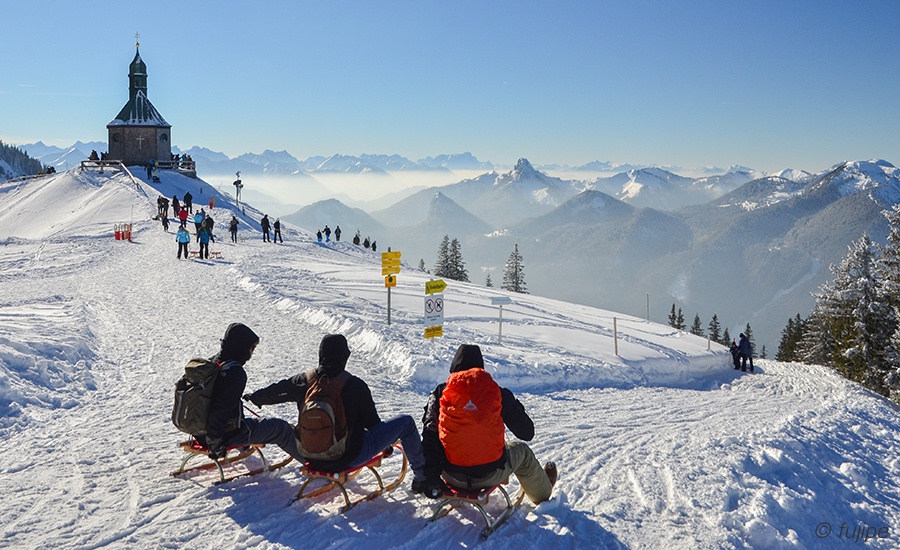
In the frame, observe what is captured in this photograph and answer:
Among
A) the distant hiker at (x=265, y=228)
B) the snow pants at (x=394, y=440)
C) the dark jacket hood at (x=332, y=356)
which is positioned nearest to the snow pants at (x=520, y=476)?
the snow pants at (x=394, y=440)

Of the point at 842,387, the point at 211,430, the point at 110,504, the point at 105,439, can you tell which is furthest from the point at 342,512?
the point at 842,387

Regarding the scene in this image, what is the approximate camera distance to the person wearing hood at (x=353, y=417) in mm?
5695

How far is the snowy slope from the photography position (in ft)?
A: 19.6

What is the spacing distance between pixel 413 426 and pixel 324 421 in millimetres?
1047

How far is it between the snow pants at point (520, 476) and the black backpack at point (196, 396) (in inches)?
98.4

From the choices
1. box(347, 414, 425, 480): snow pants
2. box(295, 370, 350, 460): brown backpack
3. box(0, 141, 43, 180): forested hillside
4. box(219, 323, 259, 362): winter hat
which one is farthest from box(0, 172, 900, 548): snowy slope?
box(0, 141, 43, 180): forested hillside

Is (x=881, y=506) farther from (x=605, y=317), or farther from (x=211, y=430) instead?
(x=605, y=317)

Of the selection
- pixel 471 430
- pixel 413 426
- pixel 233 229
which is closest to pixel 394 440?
pixel 413 426

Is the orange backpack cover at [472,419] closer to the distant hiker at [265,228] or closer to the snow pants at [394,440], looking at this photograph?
the snow pants at [394,440]

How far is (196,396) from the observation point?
596 centimetres

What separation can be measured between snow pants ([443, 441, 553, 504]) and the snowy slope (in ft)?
0.60

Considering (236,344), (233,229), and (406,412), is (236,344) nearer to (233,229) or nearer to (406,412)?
(406,412)

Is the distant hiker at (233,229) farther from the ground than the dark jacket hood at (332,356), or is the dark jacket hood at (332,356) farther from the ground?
the distant hiker at (233,229)

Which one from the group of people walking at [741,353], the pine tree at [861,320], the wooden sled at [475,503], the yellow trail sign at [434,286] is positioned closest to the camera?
the wooden sled at [475,503]
